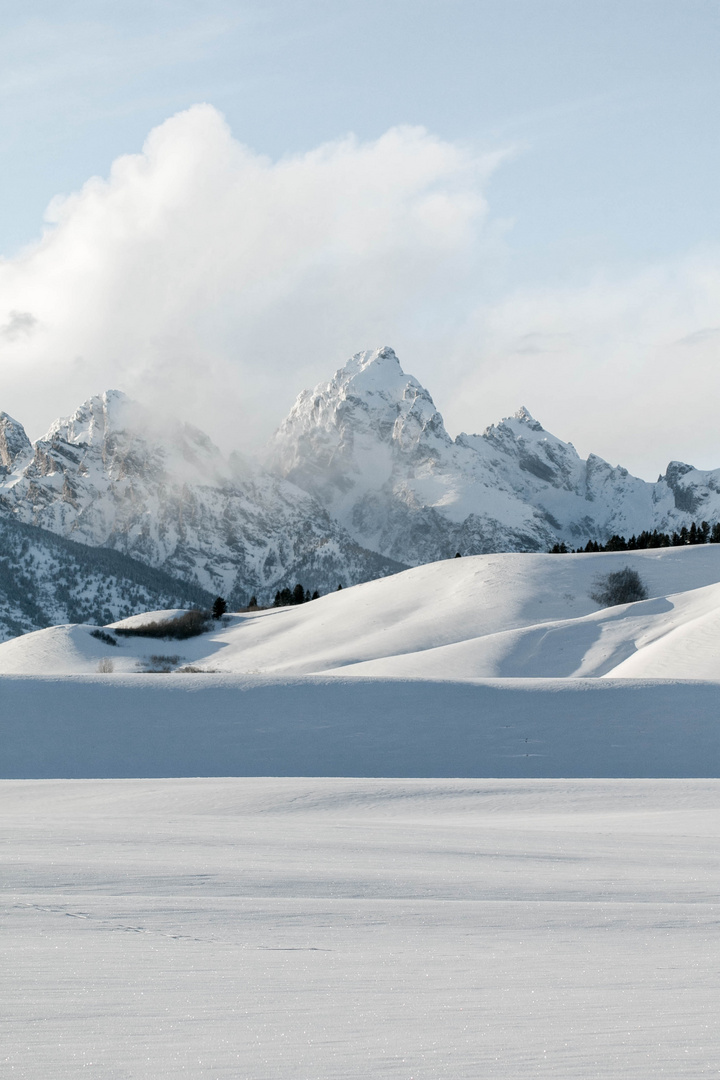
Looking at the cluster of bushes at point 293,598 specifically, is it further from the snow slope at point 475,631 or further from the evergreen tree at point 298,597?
the snow slope at point 475,631

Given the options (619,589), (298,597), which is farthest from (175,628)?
(619,589)

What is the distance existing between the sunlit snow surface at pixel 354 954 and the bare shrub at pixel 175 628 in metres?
75.3

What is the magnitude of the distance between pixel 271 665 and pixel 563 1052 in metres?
59.6

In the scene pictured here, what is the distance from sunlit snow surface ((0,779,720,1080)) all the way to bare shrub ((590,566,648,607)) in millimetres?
59034

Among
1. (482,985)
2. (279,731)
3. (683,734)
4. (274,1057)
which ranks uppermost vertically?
(274,1057)

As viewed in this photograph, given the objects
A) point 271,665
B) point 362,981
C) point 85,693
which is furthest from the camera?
point 271,665

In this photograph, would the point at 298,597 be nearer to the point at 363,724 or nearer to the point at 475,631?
the point at 475,631

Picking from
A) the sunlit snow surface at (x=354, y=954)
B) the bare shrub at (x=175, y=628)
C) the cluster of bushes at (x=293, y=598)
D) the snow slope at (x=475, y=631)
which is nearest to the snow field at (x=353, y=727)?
the snow slope at (x=475, y=631)

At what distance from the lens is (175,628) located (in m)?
87.2

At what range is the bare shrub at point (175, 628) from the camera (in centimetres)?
8544

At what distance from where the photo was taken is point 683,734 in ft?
87.0

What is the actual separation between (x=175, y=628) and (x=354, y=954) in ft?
274

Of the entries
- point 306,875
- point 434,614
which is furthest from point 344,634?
point 306,875

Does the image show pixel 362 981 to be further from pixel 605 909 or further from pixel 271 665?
pixel 271 665
